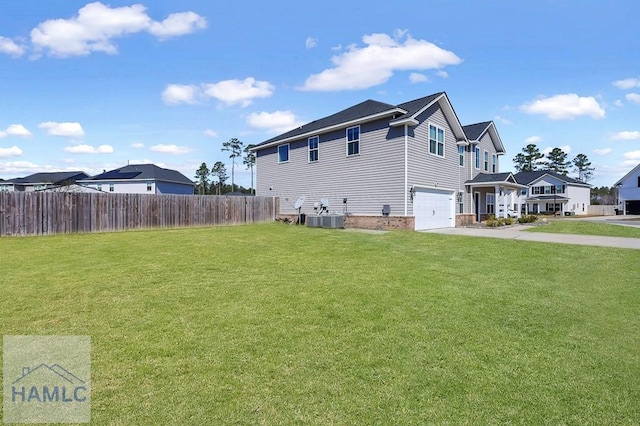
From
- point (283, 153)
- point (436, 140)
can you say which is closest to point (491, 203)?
point (436, 140)

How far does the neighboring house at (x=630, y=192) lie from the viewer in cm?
4120

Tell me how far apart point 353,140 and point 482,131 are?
36.1 ft

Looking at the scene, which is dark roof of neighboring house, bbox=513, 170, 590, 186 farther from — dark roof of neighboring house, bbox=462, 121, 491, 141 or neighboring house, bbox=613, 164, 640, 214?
dark roof of neighboring house, bbox=462, 121, 491, 141

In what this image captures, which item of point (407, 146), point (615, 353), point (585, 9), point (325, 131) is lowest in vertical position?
point (615, 353)

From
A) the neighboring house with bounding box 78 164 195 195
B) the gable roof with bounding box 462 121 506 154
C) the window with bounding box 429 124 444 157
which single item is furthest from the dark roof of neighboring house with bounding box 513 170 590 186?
the neighboring house with bounding box 78 164 195 195

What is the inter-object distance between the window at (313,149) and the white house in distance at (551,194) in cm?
3595

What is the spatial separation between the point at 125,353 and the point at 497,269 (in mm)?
7243

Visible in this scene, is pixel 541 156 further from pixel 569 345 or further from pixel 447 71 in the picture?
pixel 569 345

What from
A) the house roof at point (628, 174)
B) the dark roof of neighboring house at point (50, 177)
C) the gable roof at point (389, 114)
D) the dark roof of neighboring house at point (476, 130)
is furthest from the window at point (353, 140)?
the dark roof of neighboring house at point (50, 177)

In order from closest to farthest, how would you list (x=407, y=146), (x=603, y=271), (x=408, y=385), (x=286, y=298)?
(x=408, y=385)
(x=286, y=298)
(x=603, y=271)
(x=407, y=146)

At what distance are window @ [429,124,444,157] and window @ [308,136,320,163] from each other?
22.1 feet

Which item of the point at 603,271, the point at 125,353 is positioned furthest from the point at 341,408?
the point at 603,271

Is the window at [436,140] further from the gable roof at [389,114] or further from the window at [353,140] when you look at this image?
the window at [353,140]

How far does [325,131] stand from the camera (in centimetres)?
1962
